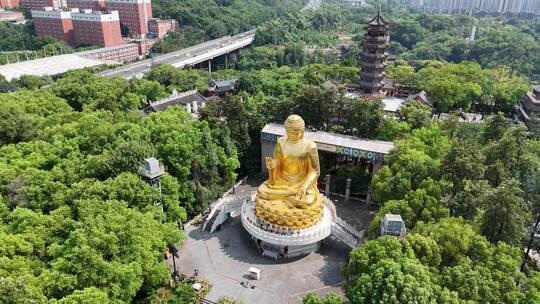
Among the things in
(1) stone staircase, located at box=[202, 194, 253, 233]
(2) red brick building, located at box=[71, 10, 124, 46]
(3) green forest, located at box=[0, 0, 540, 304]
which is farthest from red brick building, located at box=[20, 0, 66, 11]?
(1) stone staircase, located at box=[202, 194, 253, 233]

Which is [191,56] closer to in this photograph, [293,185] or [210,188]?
[210,188]

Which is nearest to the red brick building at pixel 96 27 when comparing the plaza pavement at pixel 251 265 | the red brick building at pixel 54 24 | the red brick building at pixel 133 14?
the red brick building at pixel 54 24

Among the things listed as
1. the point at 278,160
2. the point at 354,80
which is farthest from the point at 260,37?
the point at 278,160

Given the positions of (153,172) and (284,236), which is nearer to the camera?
(153,172)

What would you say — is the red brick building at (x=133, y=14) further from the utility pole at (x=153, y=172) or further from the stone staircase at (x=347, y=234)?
the stone staircase at (x=347, y=234)

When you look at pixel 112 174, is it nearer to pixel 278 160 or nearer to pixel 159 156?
pixel 159 156

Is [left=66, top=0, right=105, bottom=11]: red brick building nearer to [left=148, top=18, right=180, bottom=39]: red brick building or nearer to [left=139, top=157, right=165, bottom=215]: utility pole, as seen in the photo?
[left=148, top=18, right=180, bottom=39]: red brick building

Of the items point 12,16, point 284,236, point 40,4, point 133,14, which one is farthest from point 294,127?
point 12,16
